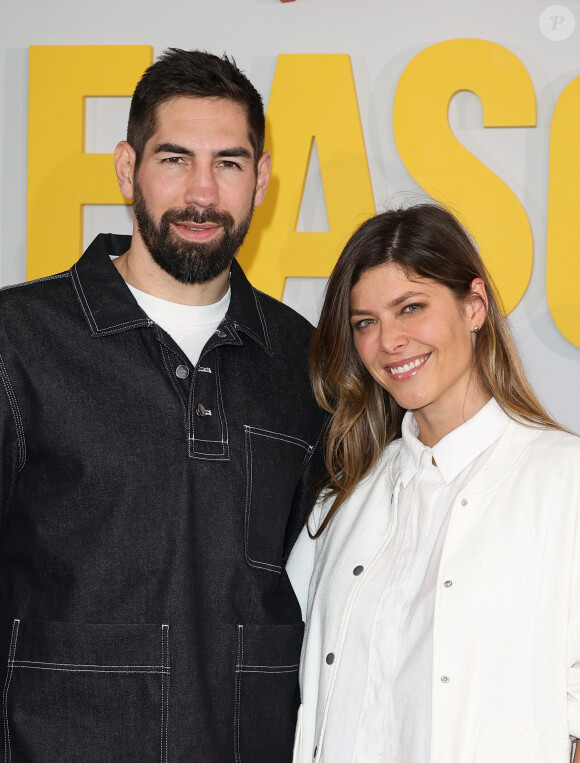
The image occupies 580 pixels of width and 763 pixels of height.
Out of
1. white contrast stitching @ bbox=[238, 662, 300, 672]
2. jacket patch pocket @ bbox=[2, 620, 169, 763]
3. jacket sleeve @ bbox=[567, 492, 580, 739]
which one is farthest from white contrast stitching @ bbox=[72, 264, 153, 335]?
jacket sleeve @ bbox=[567, 492, 580, 739]

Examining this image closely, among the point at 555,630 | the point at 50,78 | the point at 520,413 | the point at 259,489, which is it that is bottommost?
the point at 555,630

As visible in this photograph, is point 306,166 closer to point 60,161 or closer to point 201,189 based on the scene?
point 60,161

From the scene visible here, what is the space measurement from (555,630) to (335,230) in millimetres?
1472

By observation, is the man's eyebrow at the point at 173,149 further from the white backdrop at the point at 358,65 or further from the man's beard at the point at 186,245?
the white backdrop at the point at 358,65

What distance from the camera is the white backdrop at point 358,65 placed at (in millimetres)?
2715

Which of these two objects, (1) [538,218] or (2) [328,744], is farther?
(1) [538,218]

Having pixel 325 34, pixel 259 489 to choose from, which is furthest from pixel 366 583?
pixel 325 34

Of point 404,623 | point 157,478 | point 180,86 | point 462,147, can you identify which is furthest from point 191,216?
point 462,147

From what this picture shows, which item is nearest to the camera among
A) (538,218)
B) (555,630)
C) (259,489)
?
(555,630)

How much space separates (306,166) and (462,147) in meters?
0.43

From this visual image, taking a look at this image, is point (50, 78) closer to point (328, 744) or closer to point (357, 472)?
point (357, 472)

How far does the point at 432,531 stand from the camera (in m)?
1.72

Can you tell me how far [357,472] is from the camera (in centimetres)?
198

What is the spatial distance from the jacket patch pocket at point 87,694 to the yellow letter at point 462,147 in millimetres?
1480
